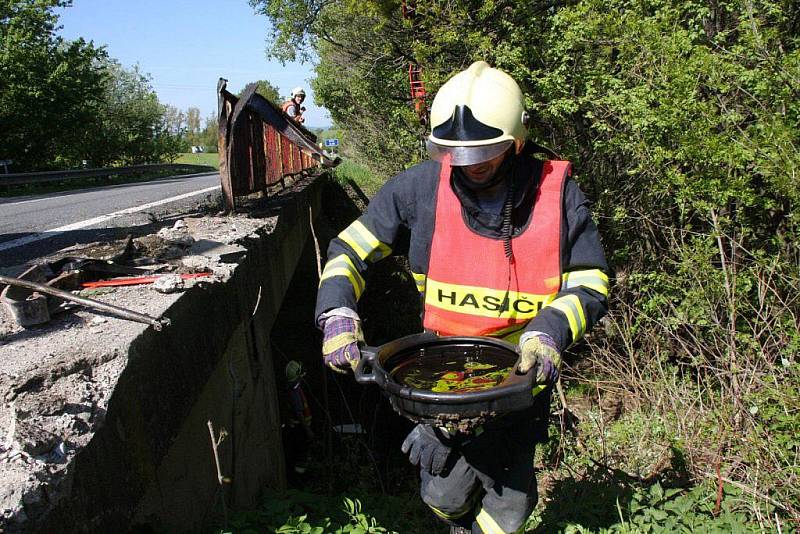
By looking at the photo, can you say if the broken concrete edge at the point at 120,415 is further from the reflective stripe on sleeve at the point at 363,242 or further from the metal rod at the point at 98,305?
the reflective stripe on sleeve at the point at 363,242

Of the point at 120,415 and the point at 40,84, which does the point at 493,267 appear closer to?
the point at 120,415

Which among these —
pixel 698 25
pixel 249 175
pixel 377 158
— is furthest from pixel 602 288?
pixel 377 158

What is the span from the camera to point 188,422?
2623mm

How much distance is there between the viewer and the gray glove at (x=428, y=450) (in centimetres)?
276

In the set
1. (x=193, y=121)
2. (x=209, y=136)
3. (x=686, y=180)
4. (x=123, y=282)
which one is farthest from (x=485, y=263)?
(x=193, y=121)

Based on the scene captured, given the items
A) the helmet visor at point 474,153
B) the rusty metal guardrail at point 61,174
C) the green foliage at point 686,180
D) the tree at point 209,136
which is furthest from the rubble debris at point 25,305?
the tree at point 209,136

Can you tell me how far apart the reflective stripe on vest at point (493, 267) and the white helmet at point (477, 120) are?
0.14 meters

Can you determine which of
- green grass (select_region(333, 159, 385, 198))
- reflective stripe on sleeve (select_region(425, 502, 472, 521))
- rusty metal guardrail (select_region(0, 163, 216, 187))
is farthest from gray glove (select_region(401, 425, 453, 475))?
rusty metal guardrail (select_region(0, 163, 216, 187))

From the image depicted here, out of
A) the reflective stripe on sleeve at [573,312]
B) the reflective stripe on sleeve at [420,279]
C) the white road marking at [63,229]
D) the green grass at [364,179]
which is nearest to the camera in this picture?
the reflective stripe on sleeve at [573,312]

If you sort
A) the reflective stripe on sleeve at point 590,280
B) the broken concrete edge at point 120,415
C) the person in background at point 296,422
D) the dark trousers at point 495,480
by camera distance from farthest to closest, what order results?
the person in background at point 296,422
the dark trousers at point 495,480
the reflective stripe on sleeve at point 590,280
the broken concrete edge at point 120,415

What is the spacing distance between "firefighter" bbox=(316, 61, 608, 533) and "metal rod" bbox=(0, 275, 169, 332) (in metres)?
0.61

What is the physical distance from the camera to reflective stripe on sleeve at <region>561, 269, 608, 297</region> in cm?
251

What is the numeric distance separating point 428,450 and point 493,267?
864 millimetres

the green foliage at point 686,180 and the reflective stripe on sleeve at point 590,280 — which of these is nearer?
the reflective stripe on sleeve at point 590,280
